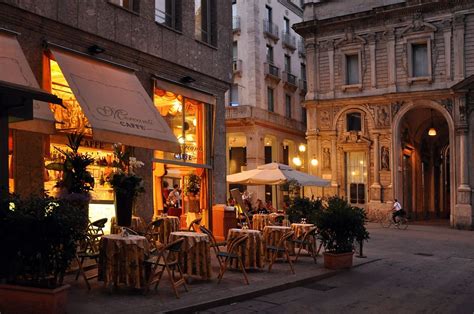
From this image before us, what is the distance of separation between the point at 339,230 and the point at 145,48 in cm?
631

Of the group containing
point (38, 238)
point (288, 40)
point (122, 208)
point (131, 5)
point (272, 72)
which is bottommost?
point (38, 238)

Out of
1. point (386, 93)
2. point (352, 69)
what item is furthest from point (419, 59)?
point (352, 69)

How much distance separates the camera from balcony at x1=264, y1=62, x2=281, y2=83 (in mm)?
37000

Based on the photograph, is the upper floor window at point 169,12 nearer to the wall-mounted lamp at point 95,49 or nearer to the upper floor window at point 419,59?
the wall-mounted lamp at point 95,49

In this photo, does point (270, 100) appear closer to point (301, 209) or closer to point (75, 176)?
point (301, 209)

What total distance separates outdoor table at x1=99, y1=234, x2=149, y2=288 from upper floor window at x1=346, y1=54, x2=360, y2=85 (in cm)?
2520

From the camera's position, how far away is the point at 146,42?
13391 millimetres

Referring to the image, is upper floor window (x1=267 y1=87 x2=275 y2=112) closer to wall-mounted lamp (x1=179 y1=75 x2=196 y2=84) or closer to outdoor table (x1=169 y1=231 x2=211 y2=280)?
wall-mounted lamp (x1=179 y1=75 x2=196 y2=84)

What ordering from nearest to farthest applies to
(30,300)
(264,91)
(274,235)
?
(30,300), (274,235), (264,91)

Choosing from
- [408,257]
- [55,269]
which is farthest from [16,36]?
[408,257]

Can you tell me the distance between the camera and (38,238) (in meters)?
6.40

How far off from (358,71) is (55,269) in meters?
27.2

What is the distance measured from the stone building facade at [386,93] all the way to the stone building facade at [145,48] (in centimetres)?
1546

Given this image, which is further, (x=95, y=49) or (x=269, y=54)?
(x=269, y=54)
